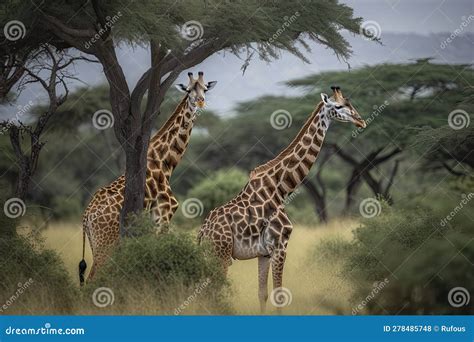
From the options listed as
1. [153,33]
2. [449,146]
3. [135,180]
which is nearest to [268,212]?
[135,180]

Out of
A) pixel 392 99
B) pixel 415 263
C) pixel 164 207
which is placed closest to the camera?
pixel 415 263

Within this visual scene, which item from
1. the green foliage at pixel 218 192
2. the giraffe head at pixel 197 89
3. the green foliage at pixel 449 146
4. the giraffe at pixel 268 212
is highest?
the giraffe head at pixel 197 89

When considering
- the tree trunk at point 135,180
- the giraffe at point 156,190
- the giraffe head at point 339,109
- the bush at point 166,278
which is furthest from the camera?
the giraffe at point 156,190

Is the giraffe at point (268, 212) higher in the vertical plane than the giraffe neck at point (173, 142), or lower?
lower

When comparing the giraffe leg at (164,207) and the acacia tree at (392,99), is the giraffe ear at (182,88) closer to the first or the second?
the giraffe leg at (164,207)

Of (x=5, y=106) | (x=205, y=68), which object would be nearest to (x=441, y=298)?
(x=5, y=106)

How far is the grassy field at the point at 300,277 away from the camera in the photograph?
1360 centimetres

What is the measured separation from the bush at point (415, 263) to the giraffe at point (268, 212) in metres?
1.24

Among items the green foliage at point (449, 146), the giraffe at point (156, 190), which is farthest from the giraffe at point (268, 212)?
the green foliage at point (449, 146)

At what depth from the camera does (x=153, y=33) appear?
45.0ft

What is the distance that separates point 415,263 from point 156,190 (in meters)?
3.40

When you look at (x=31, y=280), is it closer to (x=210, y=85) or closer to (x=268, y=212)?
(x=268, y=212)

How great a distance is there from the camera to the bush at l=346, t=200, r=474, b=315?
43.3 feet

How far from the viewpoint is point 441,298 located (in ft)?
43.3
